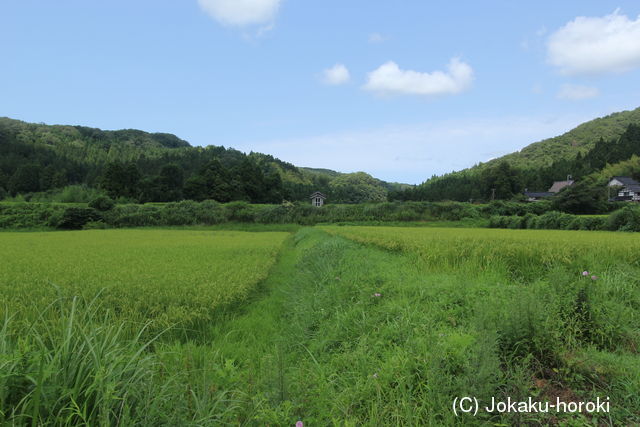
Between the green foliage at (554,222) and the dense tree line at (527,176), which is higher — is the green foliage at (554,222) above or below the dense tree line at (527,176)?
below

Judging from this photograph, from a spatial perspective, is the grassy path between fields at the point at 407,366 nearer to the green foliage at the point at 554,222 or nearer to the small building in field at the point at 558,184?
the green foliage at the point at 554,222

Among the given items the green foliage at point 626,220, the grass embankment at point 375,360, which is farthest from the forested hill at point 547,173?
the grass embankment at point 375,360

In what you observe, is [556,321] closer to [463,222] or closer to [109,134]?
[463,222]

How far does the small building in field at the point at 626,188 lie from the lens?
172 feet

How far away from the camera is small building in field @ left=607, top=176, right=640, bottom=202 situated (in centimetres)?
5231

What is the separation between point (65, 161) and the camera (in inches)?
2739

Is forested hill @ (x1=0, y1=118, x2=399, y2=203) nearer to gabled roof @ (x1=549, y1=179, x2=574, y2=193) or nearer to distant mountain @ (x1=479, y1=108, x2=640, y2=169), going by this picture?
gabled roof @ (x1=549, y1=179, x2=574, y2=193)

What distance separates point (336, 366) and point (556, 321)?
85.3 inches

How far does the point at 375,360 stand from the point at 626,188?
7495 cm

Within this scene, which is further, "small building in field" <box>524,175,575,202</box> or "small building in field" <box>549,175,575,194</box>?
"small building in field" <box>549,175,575,194</box>

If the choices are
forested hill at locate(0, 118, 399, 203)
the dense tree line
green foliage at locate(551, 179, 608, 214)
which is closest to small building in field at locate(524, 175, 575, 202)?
the dense tree line

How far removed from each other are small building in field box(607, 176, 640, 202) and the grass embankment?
68.0 metres

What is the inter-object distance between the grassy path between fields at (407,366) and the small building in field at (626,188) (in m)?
68.5

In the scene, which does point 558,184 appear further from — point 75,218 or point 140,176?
point 75,218
